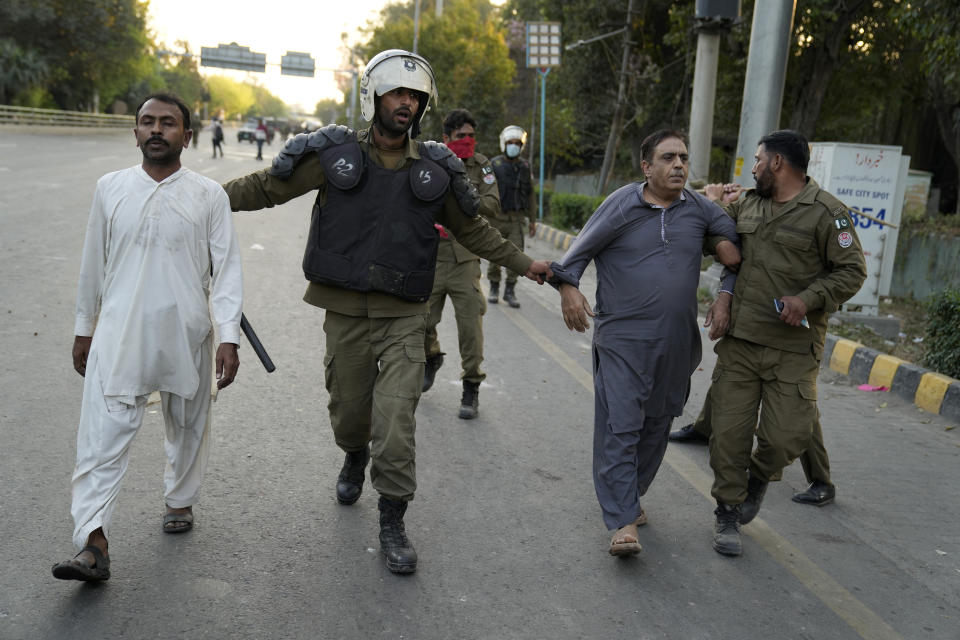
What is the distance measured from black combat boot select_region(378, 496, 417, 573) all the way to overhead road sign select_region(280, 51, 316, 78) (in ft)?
225

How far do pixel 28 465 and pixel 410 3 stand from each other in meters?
75.8

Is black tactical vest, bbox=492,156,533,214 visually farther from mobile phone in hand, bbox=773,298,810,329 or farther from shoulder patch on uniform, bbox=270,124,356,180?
shoulder patch on uniform, bbox=270,124,356,180

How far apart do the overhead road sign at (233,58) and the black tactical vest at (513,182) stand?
59.4 m

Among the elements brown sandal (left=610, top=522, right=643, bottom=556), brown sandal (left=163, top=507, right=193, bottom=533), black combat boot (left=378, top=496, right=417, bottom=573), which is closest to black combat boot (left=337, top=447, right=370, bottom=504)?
black combat boot (left=378, top=496, right=417, bottom=573)

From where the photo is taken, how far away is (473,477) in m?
4.93

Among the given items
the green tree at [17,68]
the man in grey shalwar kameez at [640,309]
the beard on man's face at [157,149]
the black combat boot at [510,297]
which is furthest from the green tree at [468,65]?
the beard on man's face at [157,149]

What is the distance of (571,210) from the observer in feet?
67.0

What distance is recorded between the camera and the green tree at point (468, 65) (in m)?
30.3

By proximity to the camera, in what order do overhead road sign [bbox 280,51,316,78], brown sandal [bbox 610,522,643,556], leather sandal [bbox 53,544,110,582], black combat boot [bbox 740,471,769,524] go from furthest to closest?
1. overhead road sign [bbox 280,51,316,78]
2. black combat boot [bbox 740,471,769,524]
3. brown sandal [bbox 610,522,643,556]
4. leather sandal [bbox 53,544,110,582]

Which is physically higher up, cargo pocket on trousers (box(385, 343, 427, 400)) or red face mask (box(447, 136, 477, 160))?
red face mask (box(447, 136, 477, 160))

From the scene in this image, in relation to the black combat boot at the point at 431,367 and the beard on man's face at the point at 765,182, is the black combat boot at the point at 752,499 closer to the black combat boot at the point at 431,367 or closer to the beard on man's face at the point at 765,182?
the beard on man's face at the point at 765,182

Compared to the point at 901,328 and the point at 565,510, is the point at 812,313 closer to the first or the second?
the point at 565,510

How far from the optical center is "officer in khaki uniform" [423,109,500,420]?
20.0 ft

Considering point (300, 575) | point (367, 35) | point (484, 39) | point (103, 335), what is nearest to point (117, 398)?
point (103, 335)
